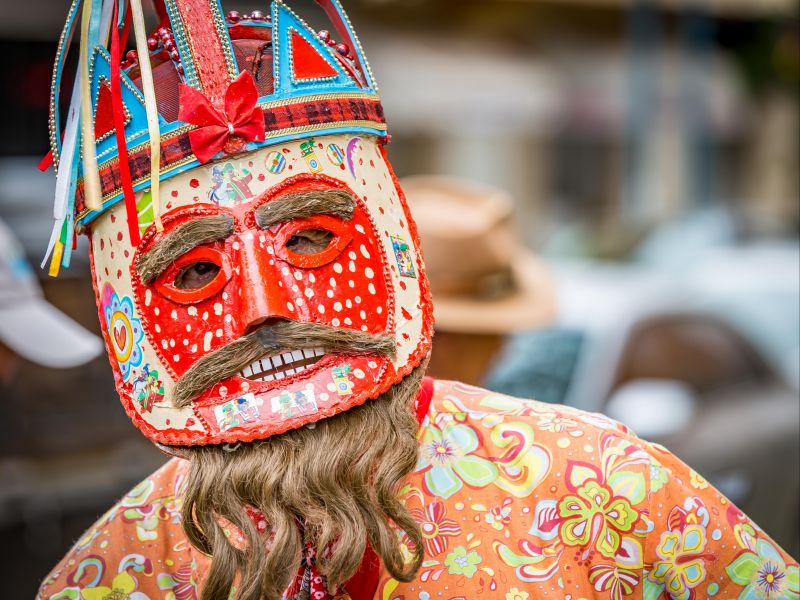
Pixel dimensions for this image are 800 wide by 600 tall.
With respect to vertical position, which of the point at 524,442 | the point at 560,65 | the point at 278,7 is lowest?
the point at 560,65

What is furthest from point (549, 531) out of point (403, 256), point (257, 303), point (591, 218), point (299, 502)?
point (591, 218)

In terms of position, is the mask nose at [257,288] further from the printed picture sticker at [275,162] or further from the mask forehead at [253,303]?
the printed picture sticker at [275,162]

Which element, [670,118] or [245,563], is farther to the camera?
[670,118]

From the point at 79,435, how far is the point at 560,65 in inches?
550

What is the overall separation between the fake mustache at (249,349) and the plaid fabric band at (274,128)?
36 centimetres

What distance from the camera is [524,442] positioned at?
2.13 meters

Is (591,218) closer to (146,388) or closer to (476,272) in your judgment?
(476,272)

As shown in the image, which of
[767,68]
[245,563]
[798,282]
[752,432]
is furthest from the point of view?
Answer: [767,68]

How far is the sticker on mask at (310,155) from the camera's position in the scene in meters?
1.97

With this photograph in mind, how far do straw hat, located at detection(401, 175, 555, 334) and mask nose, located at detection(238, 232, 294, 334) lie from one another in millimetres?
2245

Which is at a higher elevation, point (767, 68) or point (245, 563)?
point (245, 563)

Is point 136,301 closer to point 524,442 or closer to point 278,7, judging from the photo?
point 278,7

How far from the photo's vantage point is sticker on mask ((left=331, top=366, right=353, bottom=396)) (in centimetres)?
190

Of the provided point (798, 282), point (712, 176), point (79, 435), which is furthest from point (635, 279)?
point (712, 176)
